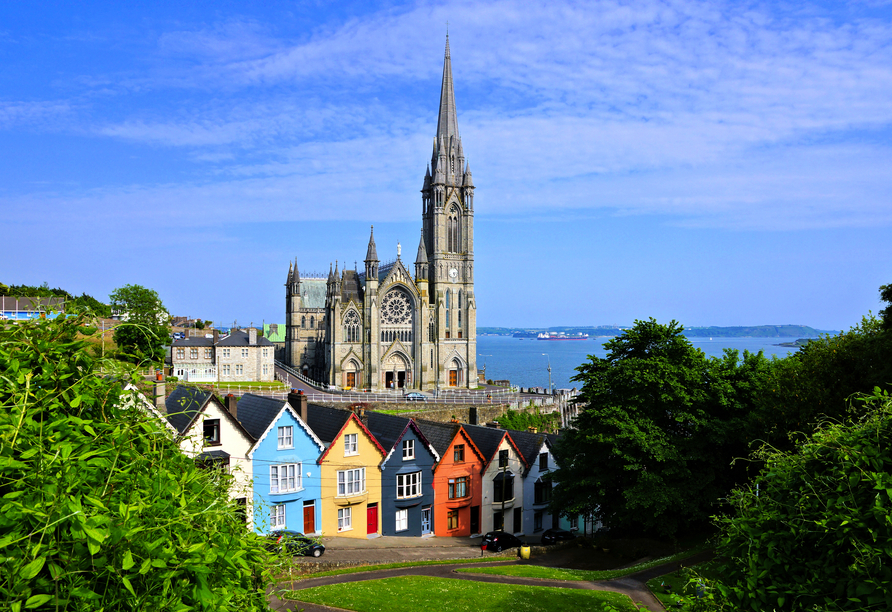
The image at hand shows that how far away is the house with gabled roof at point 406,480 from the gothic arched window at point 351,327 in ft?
174

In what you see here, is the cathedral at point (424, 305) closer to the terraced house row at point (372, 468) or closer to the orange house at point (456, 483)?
the terraced house row at point (372, 468)

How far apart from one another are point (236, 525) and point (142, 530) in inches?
58.9

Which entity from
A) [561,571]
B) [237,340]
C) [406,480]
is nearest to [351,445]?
[406,480]

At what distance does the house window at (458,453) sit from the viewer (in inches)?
1575

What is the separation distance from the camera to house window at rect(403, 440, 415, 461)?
3798 cm

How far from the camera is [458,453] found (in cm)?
4019

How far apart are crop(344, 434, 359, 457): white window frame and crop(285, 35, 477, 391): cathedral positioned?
54.4 metres

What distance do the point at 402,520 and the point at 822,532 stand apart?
33.1 meters

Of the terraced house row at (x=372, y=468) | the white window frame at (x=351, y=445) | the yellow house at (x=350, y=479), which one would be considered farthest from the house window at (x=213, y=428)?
the white window frame at (x=351, y=445)

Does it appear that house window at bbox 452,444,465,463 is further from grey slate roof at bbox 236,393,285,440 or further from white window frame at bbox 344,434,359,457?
grey slate roof at bbox 236,393,285,440

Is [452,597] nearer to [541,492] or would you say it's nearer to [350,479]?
[350,479]

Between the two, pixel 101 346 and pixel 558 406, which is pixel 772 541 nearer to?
pixel 101 346

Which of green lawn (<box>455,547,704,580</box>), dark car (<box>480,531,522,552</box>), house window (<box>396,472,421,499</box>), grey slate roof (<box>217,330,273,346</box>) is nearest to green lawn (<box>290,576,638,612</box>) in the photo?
green lawn (<box>455,547,704,580</box>)

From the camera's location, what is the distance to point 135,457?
533 cm
